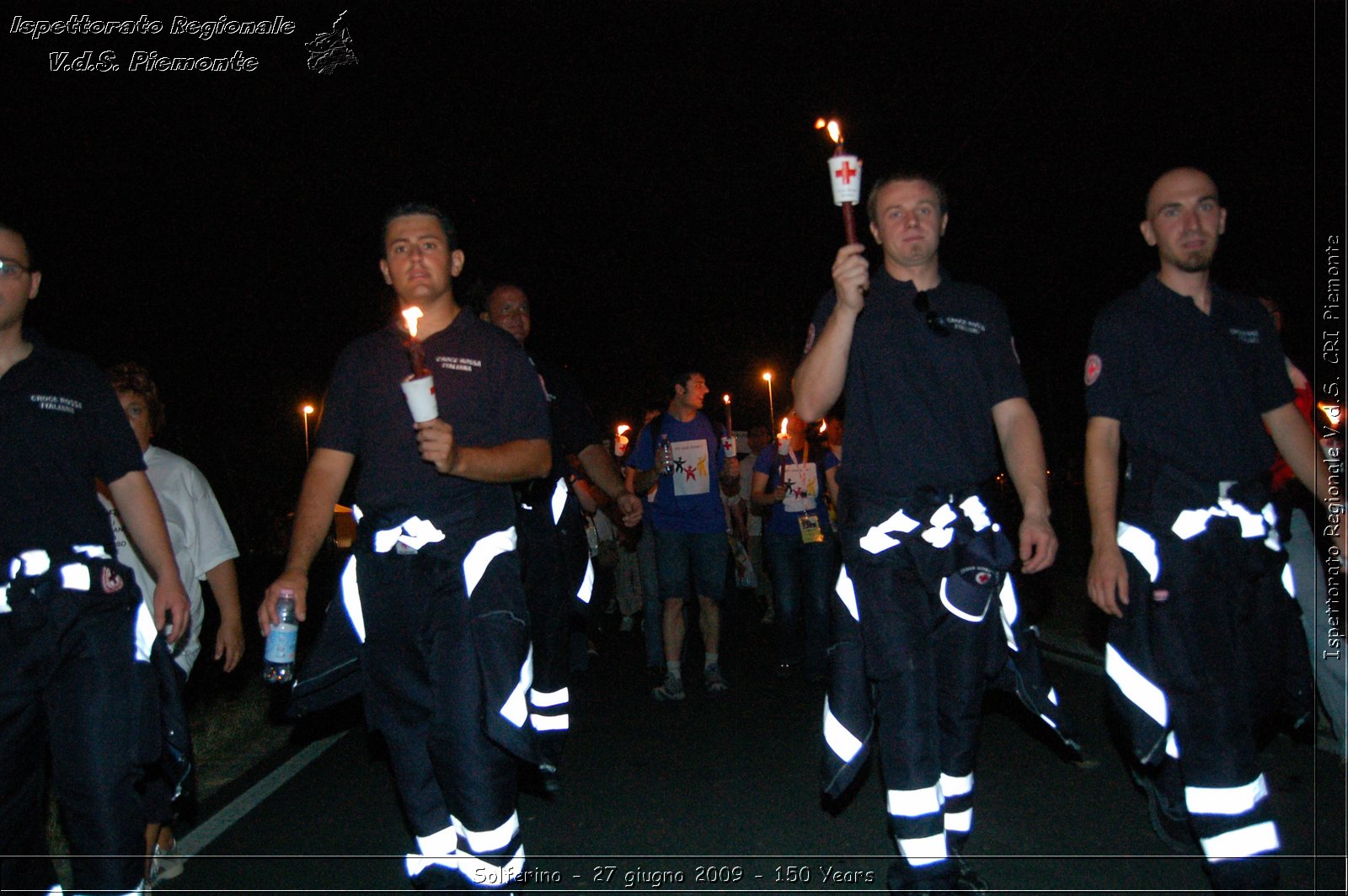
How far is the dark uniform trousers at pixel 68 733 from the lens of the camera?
339 cm

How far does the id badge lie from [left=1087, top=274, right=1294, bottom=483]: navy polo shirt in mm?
4942

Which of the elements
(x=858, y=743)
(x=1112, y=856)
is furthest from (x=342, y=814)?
(x=1112, y=856)

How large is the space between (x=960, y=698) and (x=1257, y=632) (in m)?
1.00

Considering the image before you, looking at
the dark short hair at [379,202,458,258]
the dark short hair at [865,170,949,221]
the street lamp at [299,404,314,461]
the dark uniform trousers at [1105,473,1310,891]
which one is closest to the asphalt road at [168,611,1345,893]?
the dark uniform trousers at [1105,473,1310,891]

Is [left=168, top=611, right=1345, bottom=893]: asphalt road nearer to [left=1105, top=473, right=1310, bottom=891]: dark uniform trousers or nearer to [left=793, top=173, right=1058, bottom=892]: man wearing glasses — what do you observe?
[left=1105, top=473, right=1310, bottom=891]: dark uniform trousers

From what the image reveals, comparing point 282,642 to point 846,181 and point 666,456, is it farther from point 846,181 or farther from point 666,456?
point 666,456

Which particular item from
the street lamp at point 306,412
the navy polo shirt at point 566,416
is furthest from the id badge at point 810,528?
the street lamp at point 306,412

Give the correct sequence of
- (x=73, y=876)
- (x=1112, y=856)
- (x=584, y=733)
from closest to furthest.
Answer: (x=73, y=876) < (x=1112, y=856) < (x=584, y=733)

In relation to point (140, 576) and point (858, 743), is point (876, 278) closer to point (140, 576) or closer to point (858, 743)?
point (858, 743)

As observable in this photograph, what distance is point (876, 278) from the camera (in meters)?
4.16

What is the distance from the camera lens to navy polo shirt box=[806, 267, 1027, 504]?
3881 millimetres

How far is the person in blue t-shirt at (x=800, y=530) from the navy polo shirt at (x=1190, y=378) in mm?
4955

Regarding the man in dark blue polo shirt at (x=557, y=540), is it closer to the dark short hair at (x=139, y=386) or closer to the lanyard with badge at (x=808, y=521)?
the dark short hair at (x=139, y=386)

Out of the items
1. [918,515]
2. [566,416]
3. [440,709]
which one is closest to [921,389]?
[918,515]
